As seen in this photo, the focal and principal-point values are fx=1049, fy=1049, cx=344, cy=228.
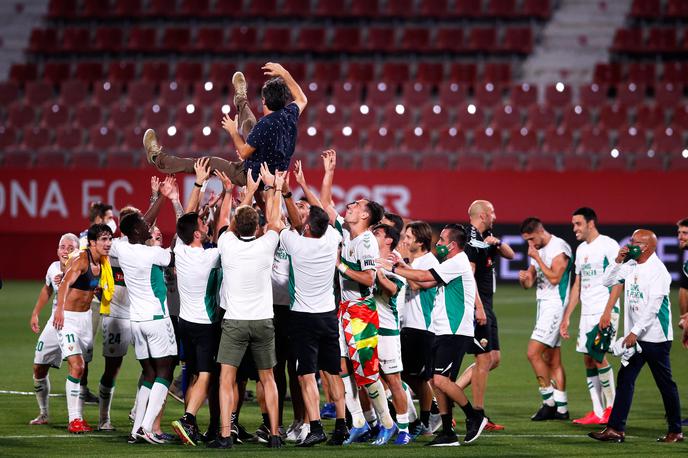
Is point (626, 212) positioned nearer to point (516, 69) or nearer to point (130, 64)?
point (516, 69)

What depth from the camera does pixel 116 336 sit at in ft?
33.7

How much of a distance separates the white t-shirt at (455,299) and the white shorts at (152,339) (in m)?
2.49

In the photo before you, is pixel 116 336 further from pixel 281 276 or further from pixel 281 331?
pixel 281 276

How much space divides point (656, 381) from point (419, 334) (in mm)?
2250

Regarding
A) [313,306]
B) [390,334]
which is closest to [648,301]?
[390,334]

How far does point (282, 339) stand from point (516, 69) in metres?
20.1

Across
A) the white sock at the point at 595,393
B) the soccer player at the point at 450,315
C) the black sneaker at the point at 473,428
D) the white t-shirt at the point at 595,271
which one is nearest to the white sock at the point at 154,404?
the soccer player at the point at 450,315

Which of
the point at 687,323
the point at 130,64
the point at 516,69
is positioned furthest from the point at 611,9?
the point at 687,323

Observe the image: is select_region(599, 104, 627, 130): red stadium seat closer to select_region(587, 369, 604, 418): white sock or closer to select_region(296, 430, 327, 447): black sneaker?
select_region(587, 369, 604, 418): white sock

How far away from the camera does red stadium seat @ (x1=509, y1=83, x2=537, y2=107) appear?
87.5 ft

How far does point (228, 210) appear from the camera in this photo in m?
10.1

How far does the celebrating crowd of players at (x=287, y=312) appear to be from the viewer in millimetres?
9273

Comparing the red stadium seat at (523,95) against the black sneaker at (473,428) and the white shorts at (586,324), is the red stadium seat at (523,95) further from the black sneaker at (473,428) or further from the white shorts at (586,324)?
the black sneaker at (473,428)

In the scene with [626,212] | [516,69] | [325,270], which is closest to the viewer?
[325,270]
